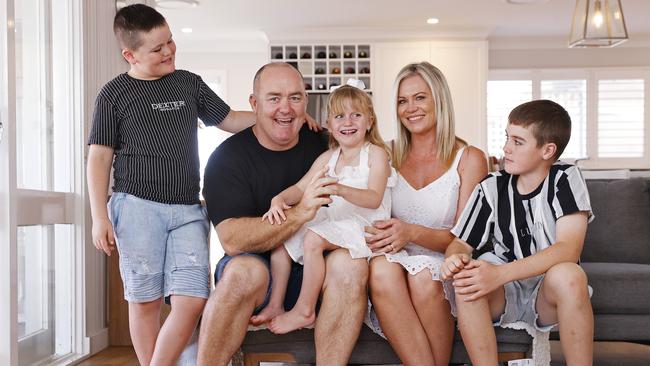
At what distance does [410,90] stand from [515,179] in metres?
0.43

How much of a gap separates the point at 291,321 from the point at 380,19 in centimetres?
652

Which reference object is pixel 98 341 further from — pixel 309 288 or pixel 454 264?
pixel 454 264

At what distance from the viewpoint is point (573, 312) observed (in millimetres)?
2049

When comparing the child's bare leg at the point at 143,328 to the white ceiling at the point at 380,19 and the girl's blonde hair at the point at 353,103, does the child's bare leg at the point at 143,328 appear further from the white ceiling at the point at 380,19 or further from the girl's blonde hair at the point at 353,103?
the white ceiling at the point at 380,19

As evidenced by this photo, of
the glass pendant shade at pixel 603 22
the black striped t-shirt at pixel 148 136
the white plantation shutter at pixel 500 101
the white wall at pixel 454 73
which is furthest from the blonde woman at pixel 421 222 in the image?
the white plantation shutter at pixel 500 101

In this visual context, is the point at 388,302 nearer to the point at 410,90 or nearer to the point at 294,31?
the point at 410,90

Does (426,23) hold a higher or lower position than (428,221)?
higher

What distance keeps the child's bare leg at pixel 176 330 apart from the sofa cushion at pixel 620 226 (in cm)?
168

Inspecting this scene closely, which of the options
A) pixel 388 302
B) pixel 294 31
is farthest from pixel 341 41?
pixel 388 302

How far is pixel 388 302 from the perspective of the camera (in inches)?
82.9

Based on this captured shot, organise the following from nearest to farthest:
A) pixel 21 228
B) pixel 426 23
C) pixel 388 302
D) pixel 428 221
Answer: pixel 388 302 < pixel 428 221 < pixel 21 228 < pixel 426 23

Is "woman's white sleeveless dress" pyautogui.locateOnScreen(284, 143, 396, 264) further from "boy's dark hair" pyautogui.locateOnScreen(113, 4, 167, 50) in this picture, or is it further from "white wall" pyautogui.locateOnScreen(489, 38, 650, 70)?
"white wall" pyautogui.locateOnScreen(489, 38, 650, 70)

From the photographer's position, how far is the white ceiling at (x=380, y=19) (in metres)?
7.55

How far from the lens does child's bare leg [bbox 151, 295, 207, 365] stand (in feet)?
7.35
